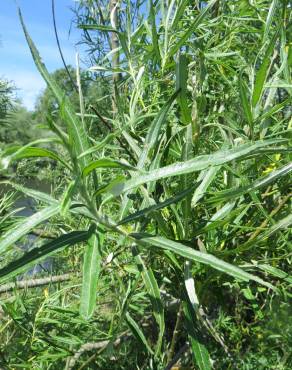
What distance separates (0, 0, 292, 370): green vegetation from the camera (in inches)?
18.3

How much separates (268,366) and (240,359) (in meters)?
0.13

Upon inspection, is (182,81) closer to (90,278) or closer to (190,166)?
(190,166)

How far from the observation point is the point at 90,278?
0.44 meters

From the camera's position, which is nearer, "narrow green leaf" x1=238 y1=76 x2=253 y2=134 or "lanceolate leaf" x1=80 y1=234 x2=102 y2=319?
"lanceolate leaf" x1=80 y1=234 x2=102 y2=319

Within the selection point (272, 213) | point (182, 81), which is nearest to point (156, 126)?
point (182, 81)

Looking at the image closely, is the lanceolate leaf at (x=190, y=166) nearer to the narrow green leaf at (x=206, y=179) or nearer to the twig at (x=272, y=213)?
the narrow green leaf at (x=206, y=179)

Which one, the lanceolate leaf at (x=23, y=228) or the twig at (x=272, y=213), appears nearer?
the lanceolate leaf at (x=23, y=228)

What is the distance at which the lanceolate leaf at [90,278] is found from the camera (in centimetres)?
42

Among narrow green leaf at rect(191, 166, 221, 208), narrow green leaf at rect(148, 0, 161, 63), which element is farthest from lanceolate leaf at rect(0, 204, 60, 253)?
narrow green leaf at rect(148, 0, 161, 63)

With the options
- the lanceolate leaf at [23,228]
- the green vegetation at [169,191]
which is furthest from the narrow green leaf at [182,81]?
the lanceolate leaf at [23,228]

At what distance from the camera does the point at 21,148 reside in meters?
0.37

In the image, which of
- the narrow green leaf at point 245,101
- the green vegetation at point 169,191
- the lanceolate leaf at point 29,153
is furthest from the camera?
the narrow green leaf at point 245,101

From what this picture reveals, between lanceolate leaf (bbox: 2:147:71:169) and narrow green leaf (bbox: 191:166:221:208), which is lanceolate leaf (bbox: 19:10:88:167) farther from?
narrow green leaf (bbox: 191:166:221:208)

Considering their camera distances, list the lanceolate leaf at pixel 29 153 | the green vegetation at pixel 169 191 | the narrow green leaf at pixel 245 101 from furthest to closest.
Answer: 1. the narrow green leaf at pixel 245 101
2. the green vegetation at pixel 169 191
3. the lanceolate leaf at pixel 29 153
